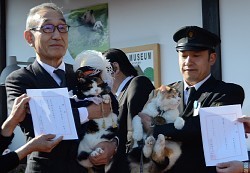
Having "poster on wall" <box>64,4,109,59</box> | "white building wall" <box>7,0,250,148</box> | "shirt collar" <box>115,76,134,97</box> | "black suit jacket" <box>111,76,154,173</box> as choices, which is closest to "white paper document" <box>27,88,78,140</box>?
"black suit jacket" <box>111,76,154,173</box>

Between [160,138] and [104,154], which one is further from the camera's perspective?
[160,138]

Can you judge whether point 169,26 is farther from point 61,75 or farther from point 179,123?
point 61,75

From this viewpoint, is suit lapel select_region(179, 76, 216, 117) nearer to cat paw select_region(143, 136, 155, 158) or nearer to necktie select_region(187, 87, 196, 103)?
necktie select_region(187, 87, 196, 103)

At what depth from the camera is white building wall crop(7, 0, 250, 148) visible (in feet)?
16.4

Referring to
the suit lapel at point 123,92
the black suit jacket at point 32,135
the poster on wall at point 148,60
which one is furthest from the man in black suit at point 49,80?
the poster on wall at point 148,60

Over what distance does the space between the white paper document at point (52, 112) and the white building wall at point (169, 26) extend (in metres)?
2.74

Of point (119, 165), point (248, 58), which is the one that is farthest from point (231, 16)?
point (119, 165)

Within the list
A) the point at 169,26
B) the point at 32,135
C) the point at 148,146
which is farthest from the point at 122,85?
the point at 169,26

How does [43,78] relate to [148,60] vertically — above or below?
below

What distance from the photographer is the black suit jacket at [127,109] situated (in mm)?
3371

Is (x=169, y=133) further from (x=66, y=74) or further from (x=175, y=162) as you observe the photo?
(x=66, y=74)

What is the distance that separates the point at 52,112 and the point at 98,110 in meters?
0.29

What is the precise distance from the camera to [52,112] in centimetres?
254

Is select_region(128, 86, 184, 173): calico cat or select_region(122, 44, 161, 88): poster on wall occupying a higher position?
select_region(122, 44, 161, 88): poster on wall
